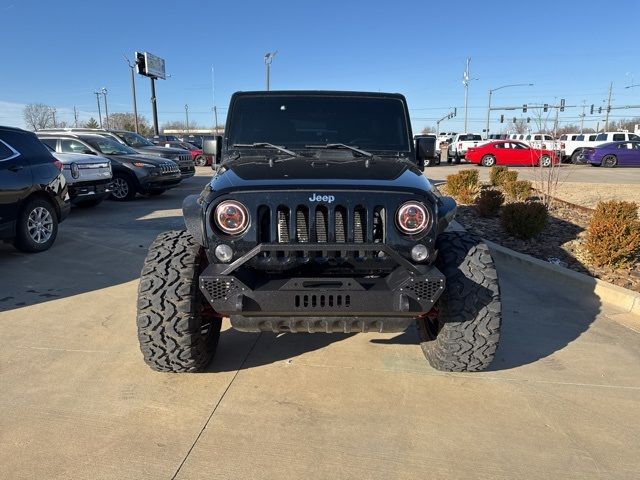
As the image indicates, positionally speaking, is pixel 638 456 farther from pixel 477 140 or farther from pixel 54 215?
pixel 477 140

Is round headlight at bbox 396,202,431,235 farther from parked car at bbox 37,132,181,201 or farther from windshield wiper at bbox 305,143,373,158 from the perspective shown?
parked car at bbox 37,132,181,201

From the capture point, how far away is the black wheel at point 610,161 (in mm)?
24188

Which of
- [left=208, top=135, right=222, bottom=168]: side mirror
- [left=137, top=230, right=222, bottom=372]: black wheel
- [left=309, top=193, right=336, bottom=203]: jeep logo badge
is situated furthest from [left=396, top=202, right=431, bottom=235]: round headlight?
[left=208, top=135, right=222, bottom=168]: side mirror

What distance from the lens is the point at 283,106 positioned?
4117mm

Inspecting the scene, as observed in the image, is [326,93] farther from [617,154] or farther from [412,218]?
[617,154]

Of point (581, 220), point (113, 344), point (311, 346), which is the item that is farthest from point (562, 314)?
point (581, 220)

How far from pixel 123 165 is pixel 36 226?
17.8ft

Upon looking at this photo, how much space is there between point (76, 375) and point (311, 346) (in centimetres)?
164

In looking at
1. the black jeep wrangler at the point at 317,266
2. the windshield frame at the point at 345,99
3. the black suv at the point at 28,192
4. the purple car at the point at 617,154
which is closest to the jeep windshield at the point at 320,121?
the windshield frame at the point at 345,99

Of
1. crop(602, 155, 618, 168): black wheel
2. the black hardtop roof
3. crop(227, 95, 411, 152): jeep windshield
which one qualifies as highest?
the black hardtop roof

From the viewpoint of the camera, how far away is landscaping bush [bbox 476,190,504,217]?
26.9 feet

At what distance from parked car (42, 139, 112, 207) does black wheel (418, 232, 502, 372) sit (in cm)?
795

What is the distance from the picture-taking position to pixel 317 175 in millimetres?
2867

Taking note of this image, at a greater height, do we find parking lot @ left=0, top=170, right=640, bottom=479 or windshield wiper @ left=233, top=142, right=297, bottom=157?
windshield wiper @ left=233, top=142, right=297, bottom=157
